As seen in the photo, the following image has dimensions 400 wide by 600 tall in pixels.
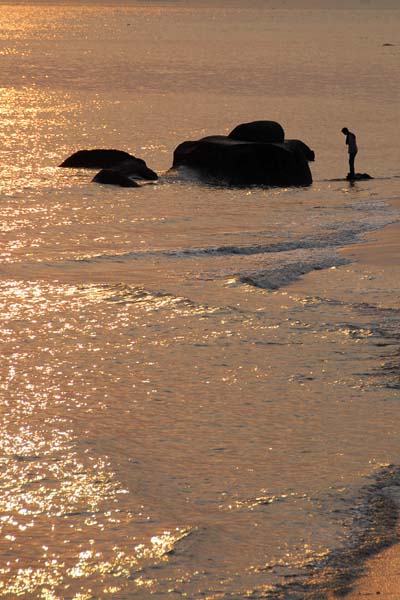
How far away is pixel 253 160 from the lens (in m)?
28.9

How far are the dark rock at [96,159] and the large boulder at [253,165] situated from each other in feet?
8.85

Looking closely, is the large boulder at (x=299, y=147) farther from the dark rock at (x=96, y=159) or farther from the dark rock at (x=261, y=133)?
the dark rock at (x=96, y=159)

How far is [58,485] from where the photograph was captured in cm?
978

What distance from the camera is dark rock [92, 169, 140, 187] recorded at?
2795 cm

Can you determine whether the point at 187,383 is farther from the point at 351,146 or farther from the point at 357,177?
the point at 357,177

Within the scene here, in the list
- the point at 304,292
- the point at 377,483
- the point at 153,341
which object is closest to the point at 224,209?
the point at 304,292

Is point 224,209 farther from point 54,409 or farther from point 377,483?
point 377,483

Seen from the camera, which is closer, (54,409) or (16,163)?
(54,409)

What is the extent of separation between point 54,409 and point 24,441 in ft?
3.14

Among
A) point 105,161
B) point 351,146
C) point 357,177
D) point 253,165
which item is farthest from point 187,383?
point 105,161

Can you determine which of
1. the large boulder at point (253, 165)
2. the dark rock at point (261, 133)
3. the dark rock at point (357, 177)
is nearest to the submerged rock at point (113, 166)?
the large boulder at point (253, 165)

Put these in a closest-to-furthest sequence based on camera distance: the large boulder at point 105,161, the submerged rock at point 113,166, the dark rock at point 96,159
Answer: the submerged rock at point 113,166 → the large boulder at point 105,161 → the dark rock at point 96,159

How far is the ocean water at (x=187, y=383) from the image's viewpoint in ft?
28.6

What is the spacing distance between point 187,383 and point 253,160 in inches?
670
